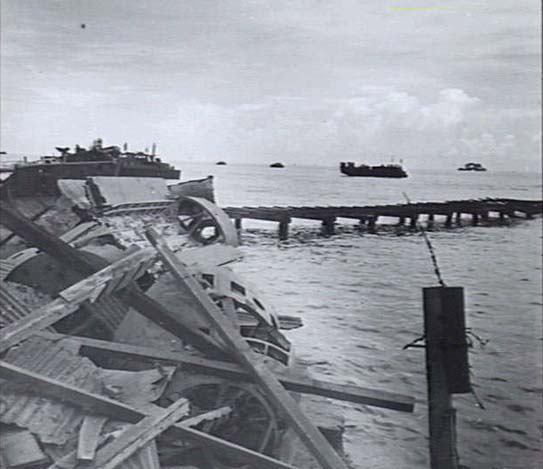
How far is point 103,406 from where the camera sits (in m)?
1.86

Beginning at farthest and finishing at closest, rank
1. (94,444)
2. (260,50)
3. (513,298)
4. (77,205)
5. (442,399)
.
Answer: (513,298)
(77,205)
(260,50)
(442,399)
(94,444)

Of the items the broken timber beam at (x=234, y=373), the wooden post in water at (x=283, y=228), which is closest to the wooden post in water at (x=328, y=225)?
the wooden post in water at (x=283, y=228)

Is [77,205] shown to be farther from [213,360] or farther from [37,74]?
[213,360]

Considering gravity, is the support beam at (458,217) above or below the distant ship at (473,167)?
below

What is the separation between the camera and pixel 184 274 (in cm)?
243

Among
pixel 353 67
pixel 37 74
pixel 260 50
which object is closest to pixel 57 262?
pixel 37 74

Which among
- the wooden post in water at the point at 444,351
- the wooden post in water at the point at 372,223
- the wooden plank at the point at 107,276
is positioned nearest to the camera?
the wooden post in water at the point at 444,351

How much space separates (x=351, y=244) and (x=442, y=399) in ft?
7.72

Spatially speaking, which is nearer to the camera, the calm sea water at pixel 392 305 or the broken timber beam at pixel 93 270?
the broken timber beam at pixel 93 270

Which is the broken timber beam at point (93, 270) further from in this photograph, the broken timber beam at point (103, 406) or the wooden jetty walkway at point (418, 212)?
the wooden jetty walkway at point (418, 212)

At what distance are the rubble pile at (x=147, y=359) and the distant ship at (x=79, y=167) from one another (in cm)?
15

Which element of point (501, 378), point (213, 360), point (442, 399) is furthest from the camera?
point (501, 378)

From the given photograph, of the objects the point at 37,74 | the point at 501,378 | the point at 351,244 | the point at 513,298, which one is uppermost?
the point at 37,74

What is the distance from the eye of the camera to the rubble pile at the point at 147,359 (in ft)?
5.96
